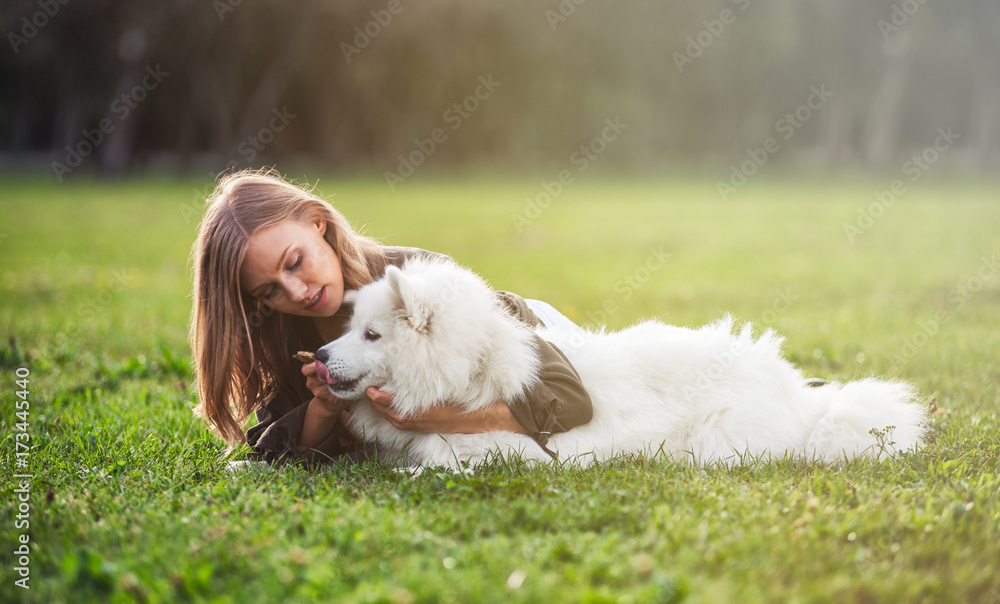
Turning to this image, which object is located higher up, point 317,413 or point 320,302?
point 320,302

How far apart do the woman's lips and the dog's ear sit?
51 cm

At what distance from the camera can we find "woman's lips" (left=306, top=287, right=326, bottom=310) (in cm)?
411

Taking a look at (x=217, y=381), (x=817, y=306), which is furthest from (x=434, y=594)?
(x=817, y=306)

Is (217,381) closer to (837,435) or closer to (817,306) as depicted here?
(837,435)

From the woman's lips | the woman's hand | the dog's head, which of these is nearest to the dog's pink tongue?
the dog's head

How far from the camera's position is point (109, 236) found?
15.6 meters

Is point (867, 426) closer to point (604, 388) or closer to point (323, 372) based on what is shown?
point (604, 388)

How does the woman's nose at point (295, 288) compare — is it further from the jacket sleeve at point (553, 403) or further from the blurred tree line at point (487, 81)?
the blurred tree line at point (487, 81)

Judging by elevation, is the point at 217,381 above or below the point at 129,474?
above

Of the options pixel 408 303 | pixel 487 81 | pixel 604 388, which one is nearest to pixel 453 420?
pixel 408 303

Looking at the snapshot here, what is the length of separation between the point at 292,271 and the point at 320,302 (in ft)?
0.74

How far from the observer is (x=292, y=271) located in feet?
13.4

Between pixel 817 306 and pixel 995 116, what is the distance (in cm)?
4768

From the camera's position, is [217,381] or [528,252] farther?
[528,252]
